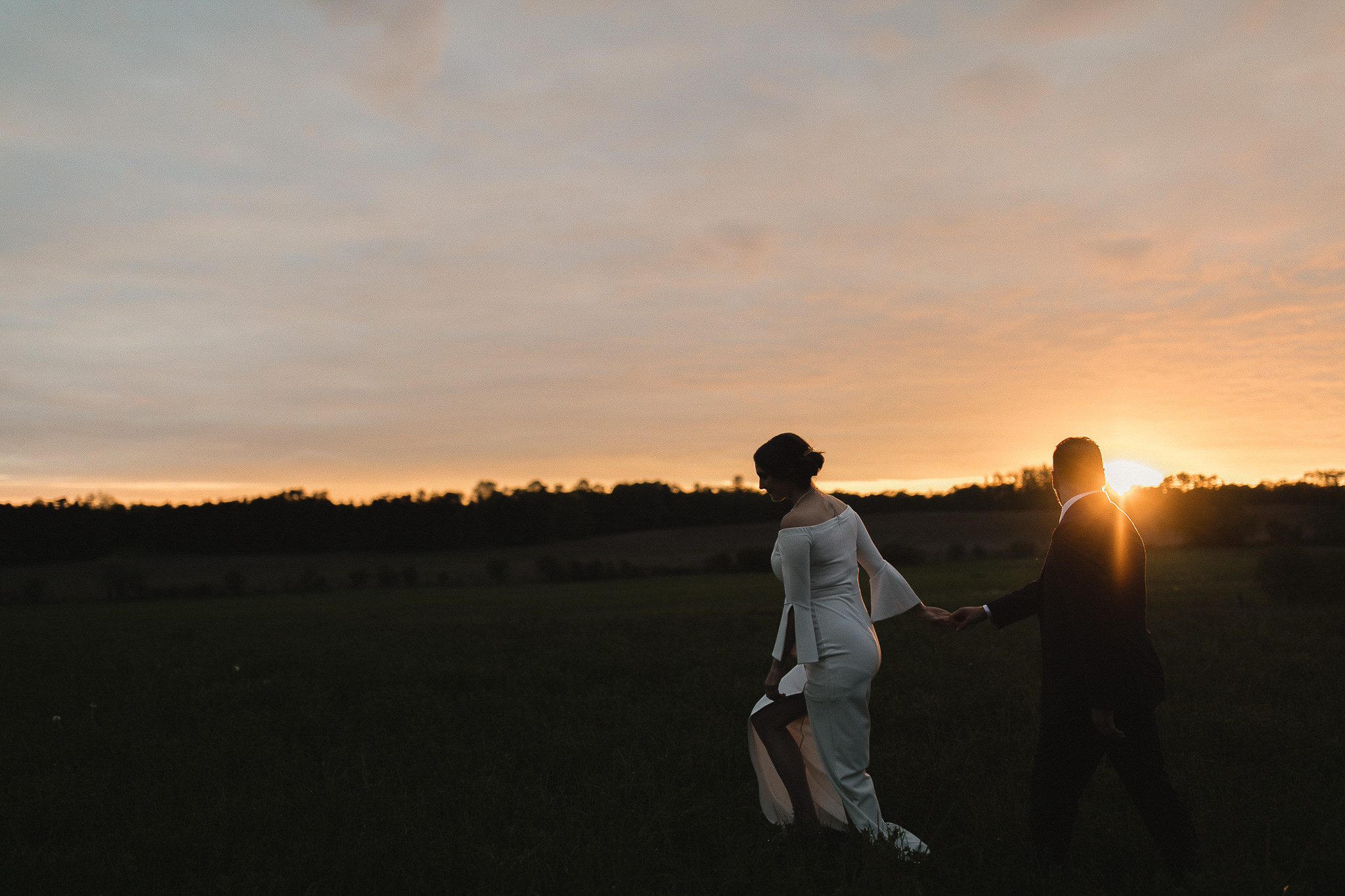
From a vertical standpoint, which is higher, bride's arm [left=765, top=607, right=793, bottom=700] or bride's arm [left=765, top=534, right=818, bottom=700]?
bride's arm [left=765, top=534, right=818, bottom=700]

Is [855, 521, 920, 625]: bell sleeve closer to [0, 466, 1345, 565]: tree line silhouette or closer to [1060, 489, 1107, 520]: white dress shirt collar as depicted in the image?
[1060, 489, 1107, 520]: white dress shirt collar

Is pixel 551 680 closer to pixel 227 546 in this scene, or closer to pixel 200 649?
pixel 200 649

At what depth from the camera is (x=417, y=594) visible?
6094cm

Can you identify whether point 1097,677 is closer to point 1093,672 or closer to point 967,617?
point 1093,672

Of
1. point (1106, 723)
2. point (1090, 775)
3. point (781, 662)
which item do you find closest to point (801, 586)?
point (781, 662)

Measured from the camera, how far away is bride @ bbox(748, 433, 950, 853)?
4.73m

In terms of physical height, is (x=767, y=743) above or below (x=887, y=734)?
above

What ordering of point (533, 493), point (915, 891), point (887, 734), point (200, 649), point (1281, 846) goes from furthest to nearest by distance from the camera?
point (533, 493) < point (200, 649) < point (887, 734) < point (1281, 846) < point (915, 891)

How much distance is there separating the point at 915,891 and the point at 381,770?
4.43 meters

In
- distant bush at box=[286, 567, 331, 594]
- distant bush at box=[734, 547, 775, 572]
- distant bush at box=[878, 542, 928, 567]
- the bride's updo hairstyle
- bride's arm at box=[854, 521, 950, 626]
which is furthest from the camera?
distant bush at box=[734, 547, 775, 572]

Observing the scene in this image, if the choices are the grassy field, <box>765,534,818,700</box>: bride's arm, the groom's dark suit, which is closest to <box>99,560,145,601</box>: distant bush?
the grassy field

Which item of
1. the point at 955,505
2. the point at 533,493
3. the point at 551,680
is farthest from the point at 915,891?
the point at 533,493

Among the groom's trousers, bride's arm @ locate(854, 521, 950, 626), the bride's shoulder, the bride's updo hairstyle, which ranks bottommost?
the groom's trousers

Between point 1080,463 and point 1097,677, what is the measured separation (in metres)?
1.05
